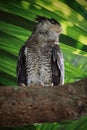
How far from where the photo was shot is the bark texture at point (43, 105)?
2.77 ft

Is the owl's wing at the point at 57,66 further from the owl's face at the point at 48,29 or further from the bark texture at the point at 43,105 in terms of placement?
the bark texture at the point at 43,105

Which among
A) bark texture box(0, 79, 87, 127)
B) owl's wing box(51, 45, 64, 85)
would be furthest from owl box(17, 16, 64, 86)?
bark texture box(0, 79, 87, 127)

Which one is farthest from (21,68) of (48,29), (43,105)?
(43,105)

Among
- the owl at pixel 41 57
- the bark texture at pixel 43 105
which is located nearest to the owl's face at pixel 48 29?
the owl at pixel 41 57

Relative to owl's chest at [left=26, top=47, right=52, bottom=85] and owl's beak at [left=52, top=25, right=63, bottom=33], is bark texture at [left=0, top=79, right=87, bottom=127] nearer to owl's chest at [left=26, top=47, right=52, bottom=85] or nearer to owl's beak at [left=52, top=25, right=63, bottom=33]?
owl's beak at [left=52, top=25, right=63, bottom=33]

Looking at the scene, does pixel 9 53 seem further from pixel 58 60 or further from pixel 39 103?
pixel 39 103

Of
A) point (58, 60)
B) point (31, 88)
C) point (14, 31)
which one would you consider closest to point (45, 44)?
point (58, 60)

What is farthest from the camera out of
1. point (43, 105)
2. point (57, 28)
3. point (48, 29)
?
point (48, 29)

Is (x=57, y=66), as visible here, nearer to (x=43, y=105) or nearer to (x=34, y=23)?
(x=34, y=23)

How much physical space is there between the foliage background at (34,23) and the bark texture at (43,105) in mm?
298

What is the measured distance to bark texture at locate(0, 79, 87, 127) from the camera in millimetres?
843

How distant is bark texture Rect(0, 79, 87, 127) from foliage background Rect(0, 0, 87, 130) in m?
0.30

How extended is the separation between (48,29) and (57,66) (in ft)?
0.48

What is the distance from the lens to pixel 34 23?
1288 millimetres
